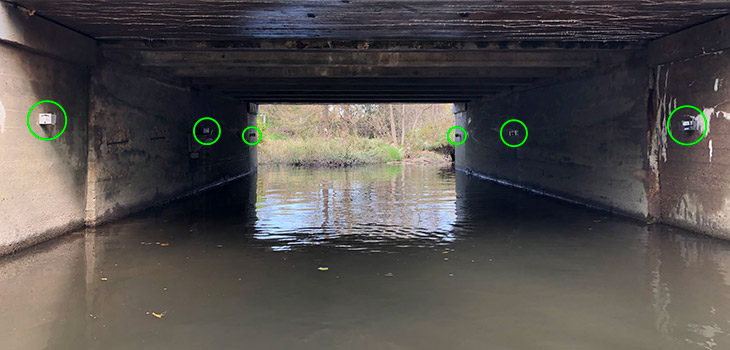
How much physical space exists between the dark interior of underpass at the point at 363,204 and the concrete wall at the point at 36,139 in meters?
0.04

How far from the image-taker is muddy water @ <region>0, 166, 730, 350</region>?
4.05m

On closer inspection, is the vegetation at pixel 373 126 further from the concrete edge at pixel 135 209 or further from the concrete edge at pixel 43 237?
the concrete edge at pixel 43 237

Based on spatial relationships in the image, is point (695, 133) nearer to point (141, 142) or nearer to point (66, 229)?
point (66, 229)

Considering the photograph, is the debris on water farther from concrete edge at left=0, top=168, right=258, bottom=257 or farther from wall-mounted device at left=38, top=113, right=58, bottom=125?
wall-mounted device at left=38, top=113, right=58, bottom=125

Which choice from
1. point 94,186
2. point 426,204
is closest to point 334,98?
point 426,204

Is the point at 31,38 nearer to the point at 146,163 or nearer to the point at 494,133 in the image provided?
the point at 146,163

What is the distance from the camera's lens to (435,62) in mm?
10398

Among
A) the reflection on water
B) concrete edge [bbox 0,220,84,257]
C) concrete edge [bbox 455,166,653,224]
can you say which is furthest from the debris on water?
concrete edge [bbox 455,166,653,224]

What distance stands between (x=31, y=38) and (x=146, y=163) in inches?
191

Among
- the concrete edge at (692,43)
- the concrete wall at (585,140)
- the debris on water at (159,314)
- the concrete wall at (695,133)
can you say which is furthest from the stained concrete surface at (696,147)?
the debris on water at (159,314)

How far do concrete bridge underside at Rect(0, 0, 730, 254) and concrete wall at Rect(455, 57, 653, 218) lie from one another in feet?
0.15

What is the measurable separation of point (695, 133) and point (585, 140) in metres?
3.69

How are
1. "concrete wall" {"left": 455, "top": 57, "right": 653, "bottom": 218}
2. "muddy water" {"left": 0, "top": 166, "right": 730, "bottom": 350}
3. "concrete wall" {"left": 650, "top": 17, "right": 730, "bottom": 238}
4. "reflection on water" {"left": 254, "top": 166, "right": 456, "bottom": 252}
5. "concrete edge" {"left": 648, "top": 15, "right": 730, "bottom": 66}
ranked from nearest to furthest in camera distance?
"muddy water" {"left": 0, "top": 166, "right": 730, "bottom": 350} → "concrete edge" {"left": 648, "top": 15, "right": 730, "bottom": 66} → "concrete wall" {"left": 650, "top": 17, "right": 730, "bottom": 238} → "reflection on water" {"left": 254, "top": 166, "right": 456, "bottom": 252} → "concrete wall" {"left": 455, "top": 57, "right": 653, "bottom": 218}

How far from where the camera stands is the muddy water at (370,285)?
405 cm
